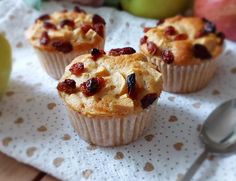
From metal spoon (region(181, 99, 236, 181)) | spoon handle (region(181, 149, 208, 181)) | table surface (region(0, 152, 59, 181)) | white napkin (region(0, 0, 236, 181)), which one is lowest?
table surface (region(0, 152, 59, 181))

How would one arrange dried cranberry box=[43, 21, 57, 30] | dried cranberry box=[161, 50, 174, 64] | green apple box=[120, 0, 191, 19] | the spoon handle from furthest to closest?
green apple box=[120, 0, 191, 19] → dried cranberry box=[43, 21, 57, 30] → dried cranberry box=[161, 50, 174, 64] → the spoon handle

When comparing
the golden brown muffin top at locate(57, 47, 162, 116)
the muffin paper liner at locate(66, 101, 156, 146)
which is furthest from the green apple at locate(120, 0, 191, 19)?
the muffin paper liner at locate(66, 101, 156, 146)

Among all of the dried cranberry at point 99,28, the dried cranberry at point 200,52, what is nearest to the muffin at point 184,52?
the dried cranberry at point 200,52

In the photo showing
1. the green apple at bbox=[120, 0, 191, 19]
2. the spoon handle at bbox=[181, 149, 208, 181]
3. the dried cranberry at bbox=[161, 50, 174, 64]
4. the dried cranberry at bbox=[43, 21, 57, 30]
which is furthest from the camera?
the green apple at bbox=[120, 0, 191, 19]

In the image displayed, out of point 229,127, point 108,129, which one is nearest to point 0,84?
point 108,129

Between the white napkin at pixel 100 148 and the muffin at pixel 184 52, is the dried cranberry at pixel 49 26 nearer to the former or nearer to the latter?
the white napkin at pixel 100 148

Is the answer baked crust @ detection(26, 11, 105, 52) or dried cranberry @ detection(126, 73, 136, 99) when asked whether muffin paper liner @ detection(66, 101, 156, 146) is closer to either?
dried cranberry @ detection(126, 73, 136, 99)

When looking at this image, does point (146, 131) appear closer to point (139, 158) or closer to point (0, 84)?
point (139, 158)
